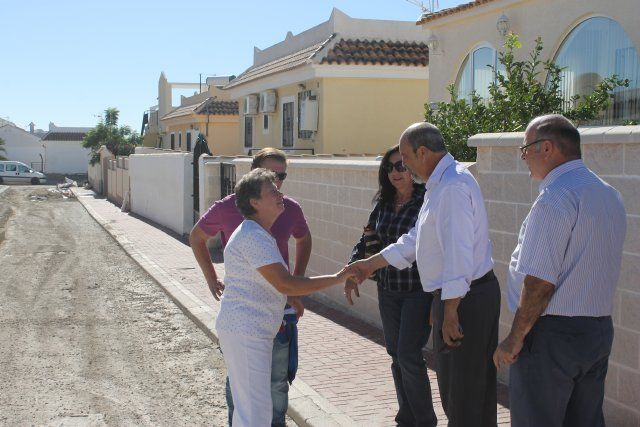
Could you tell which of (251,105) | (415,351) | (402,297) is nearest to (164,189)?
(251,105)

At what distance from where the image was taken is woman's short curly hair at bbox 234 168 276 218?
4.18 m

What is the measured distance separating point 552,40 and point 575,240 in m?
9.14

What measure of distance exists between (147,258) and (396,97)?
7.74 metres

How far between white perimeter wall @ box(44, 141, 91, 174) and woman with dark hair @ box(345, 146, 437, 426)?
251 feet

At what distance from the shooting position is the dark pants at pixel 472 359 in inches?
158

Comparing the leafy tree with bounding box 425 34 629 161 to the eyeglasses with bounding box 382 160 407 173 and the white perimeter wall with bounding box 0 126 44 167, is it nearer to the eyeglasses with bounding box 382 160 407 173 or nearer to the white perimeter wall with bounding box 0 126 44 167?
the eyeglasses with bounding box 382 160 407 173

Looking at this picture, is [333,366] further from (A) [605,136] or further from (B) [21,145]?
(B) [21,145]

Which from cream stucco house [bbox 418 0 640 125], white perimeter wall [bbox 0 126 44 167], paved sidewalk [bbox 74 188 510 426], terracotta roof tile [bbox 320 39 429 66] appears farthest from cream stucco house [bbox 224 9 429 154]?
white perimeter wall [bbox 0 126 44 167]

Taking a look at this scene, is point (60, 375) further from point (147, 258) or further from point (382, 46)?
point (382, 46)

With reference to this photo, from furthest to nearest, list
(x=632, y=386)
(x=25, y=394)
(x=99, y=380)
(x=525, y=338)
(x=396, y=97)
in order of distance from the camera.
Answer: (x=396, y=97) < (x=99, y=380) < (x=25, y=394) < (x=632, y=386) < (x=525, y=338)

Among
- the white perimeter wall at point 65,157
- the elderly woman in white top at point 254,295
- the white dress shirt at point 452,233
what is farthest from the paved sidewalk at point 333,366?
the white perimeter wall at point 65,157

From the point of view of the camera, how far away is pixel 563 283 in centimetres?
340

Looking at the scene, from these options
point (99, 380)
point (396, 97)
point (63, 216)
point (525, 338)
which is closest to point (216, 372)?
point (99, 380)

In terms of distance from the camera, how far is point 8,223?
2505cm
